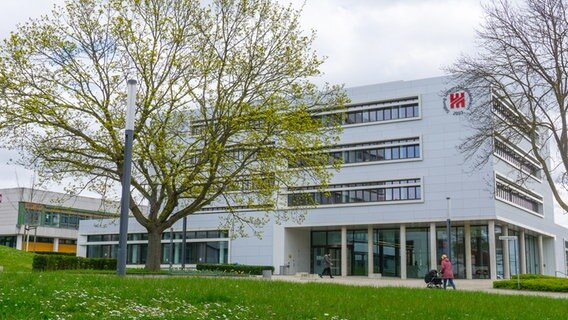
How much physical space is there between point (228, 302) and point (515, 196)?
151ft

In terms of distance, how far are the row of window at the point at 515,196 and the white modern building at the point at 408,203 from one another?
0.09 metres

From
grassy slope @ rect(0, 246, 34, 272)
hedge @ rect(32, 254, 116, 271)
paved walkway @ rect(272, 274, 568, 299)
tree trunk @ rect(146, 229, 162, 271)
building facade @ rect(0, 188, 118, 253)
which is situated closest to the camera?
Result: paved walkway @ rect(272, 274, 568, 299)

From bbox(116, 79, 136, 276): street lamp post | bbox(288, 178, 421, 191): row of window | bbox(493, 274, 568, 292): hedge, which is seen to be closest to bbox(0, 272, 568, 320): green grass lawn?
bbox(116, 79, 136, 276): street lamp post

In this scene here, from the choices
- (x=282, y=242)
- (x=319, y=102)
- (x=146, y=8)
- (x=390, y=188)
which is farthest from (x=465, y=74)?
(x=282, y=242)

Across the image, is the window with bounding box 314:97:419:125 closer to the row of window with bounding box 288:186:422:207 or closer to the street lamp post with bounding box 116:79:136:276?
the row of window with bounding box 288:186:422:207

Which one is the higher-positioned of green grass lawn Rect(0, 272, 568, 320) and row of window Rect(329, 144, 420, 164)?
row of window Rect(329, 144, 420, 164)

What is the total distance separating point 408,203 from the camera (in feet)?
163

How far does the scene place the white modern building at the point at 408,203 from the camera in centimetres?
4850

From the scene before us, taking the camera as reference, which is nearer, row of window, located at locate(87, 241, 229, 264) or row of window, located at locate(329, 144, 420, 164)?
row of window, located at locate(329, 144, 420, 164)

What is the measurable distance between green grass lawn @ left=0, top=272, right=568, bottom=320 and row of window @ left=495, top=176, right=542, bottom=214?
3207cm

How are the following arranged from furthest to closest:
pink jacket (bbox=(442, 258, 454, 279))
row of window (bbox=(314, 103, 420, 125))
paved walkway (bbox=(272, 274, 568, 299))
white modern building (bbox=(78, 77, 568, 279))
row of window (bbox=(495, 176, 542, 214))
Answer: row of window (bbox=(314, 103, 420, 125)), row of window (bbox=(495, 176, 542, 214)), white modern building (bbox=(78, 77, 568, 279)), pink jacket (bbox=(442, 258, 454, 279)), paved walkway (bbox=(272, 274, 568, 299))

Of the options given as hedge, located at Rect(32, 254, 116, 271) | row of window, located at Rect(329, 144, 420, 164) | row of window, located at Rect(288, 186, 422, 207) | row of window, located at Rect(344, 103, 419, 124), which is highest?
row of window, located at Rect(344, 103, 419, 124)

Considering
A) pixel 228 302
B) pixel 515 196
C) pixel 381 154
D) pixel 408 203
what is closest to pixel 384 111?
pixel 381 154

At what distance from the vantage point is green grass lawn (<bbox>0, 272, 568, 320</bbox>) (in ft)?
33.8
